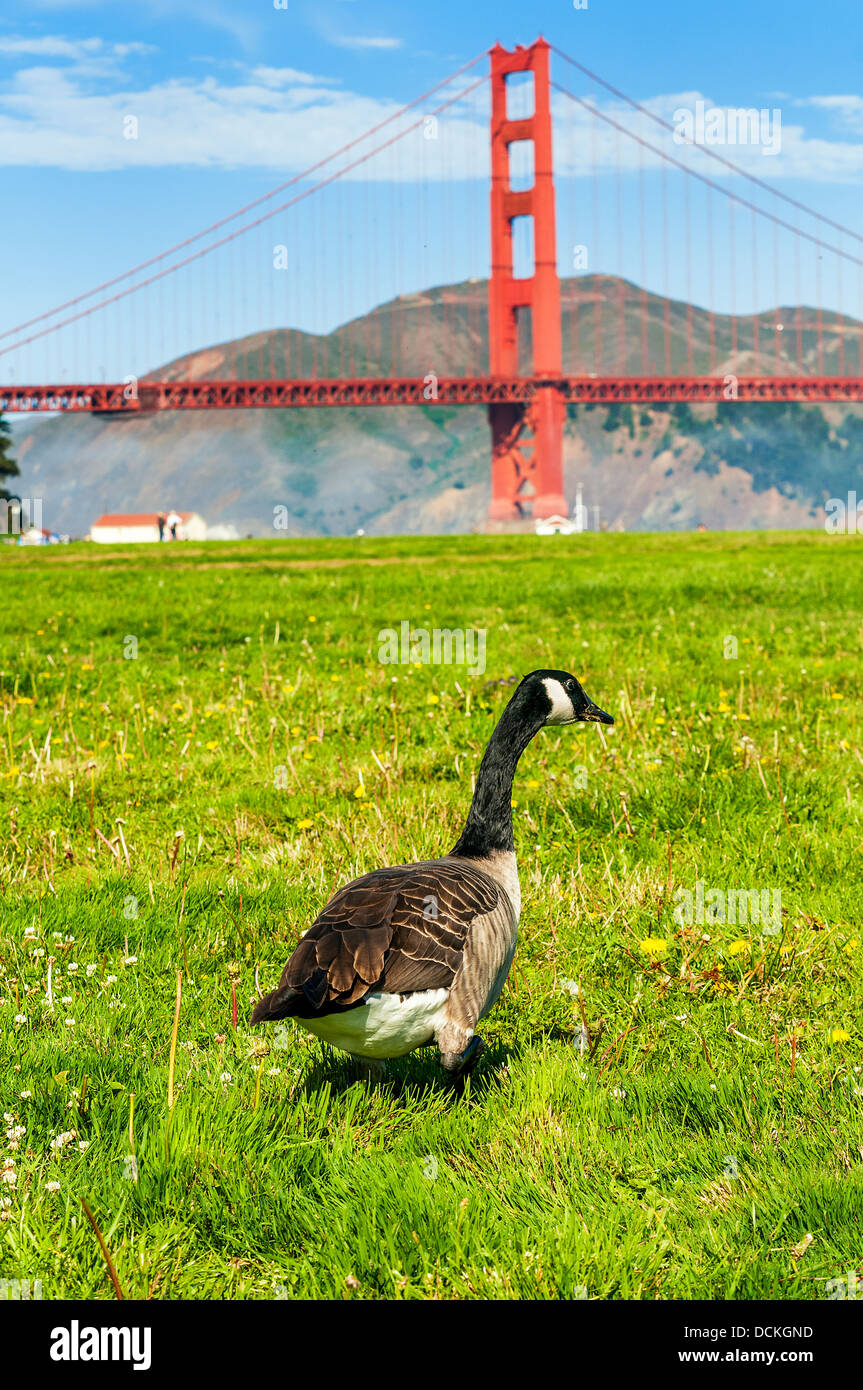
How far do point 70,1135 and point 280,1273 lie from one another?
30.6 inches

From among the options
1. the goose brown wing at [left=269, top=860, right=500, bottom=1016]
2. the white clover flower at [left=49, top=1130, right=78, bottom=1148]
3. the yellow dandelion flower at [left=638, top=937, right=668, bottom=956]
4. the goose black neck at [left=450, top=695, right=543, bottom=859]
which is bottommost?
the white clover flower at [left=49, top=1130, right=78, bottom=1148]

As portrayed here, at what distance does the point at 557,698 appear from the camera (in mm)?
4066

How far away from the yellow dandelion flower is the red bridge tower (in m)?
103

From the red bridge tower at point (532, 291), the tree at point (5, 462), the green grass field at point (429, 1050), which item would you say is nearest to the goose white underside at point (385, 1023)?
the green grass field at point (429, 1050)

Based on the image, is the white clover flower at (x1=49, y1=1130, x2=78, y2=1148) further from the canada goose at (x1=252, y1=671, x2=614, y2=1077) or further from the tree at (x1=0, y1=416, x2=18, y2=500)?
the tree at (x1=0, y1=416, x2=18, y2=500)

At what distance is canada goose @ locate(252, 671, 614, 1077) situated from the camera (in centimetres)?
306

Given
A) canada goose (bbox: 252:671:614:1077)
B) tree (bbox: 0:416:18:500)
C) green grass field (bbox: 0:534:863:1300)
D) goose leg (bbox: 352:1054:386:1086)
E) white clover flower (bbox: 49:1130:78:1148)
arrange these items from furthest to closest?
tree (bbox: 0:416:18:500)
goose leg (bbox: 352:1054:386:1086)
white clover flower (bbox: 49:1130:78:1148)
canada goose (bbox: 252:671:614:1077)
green grass field (bbox: 0:534:863:1300)

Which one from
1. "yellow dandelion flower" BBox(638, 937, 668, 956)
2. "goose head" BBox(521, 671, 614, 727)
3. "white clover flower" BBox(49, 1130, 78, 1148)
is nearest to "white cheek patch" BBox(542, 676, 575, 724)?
"goose head" BBox(521, 671, 614, 727)

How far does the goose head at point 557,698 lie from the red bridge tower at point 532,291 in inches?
4070

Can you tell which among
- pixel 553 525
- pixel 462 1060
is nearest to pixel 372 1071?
pixel 462 1060
